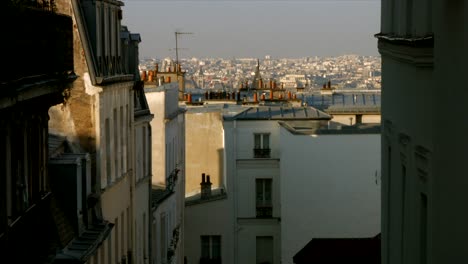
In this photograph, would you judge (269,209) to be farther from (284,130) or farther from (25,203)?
(25,203)

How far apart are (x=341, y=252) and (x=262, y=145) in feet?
66.5

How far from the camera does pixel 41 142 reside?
16.2 metres

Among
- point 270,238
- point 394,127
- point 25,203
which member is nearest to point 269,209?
point 270,238

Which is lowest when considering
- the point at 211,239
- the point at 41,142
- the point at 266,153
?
the point at 211,239

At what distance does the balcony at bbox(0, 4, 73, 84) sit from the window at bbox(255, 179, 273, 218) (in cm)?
2817

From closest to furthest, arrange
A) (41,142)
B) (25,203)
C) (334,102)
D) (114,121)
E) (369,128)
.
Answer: (25,203)
(41,142)
(114,121)
(369,128)
(334,102)

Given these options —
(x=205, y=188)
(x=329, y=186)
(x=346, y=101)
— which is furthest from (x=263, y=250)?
(x=346, y=101)

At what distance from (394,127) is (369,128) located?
22.0 meters

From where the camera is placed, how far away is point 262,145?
4384 cm

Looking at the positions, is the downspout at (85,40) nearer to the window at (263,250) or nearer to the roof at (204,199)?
the roof at (204,199)

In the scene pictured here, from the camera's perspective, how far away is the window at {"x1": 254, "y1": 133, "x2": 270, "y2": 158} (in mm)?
43500

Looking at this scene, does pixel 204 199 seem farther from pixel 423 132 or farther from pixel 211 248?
pixel 423 132

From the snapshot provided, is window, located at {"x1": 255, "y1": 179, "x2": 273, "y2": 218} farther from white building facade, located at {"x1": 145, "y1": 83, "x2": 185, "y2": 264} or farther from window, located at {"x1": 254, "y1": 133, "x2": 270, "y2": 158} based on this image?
white building facade, located at {"x1": 145, "y1": 83, "x2": 185, "y2": 264}

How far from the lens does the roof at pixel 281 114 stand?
1745 inches
